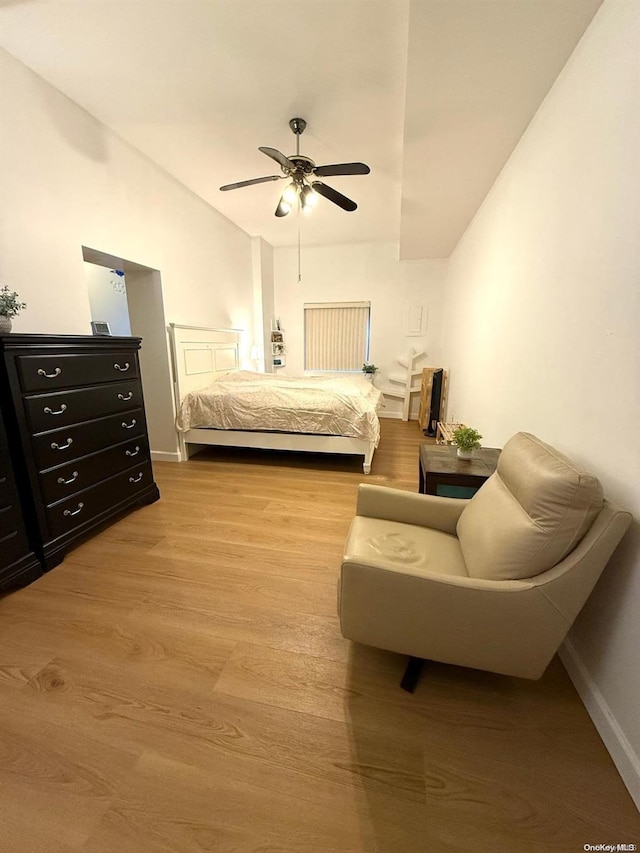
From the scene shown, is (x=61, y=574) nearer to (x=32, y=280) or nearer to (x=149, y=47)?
(x=32, y=280)

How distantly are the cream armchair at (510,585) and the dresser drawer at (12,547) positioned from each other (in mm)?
1708

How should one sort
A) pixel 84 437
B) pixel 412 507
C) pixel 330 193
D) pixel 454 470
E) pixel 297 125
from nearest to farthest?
pixel 412 507, pixel 454 470, pixel 84 437, pixel 297 125, pixel 330 193

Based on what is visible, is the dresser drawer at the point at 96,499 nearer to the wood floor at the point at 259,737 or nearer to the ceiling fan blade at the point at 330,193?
the wood floor at the point at 259,737

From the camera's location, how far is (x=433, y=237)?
4156 millimetres

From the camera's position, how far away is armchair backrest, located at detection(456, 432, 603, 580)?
959 mm

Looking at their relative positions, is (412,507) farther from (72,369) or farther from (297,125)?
(297,125)

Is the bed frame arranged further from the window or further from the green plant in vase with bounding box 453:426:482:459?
the window

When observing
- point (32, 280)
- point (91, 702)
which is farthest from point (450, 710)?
point (32, 280)

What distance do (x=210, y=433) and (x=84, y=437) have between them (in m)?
1.60

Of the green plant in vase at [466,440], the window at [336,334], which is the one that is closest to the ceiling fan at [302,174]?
the green plant in vase at [466,440]

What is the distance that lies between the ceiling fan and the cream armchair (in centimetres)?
238

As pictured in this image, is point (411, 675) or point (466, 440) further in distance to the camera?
point (466, 440)

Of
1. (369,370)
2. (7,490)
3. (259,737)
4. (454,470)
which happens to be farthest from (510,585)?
(369,370)

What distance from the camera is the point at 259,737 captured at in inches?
42.2
